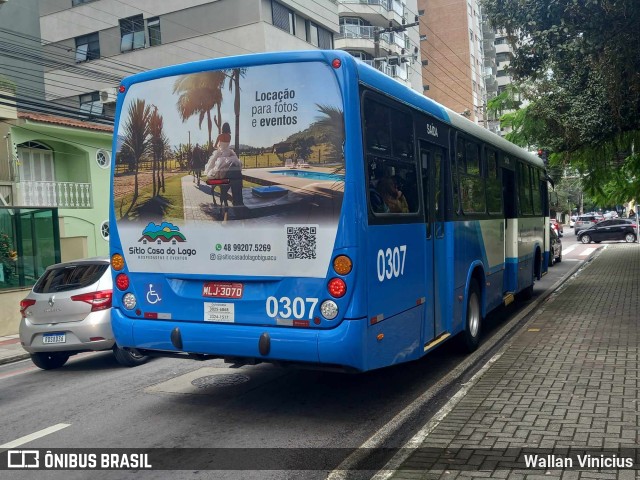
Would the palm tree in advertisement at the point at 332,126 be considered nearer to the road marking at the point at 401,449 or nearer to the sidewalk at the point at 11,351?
the road marking at the point at 401,449

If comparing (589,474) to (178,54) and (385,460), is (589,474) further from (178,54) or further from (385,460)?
(178,54)

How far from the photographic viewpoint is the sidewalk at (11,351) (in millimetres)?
10992

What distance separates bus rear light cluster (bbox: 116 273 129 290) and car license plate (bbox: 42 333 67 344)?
2873mm

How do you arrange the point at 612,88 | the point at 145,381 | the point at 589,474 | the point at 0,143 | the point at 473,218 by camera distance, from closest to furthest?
the point at 589,474 < the point at 145,381 < the point at 473,218 < the point at 612,88 < the point at 0,143

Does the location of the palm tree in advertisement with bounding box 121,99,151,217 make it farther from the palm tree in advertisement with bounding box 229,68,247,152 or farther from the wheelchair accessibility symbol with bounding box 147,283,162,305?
the palm tree in advertisement with bounding box 229,68,247,152

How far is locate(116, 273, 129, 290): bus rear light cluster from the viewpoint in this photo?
6.37 m

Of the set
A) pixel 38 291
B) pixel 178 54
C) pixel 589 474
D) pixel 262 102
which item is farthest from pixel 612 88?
pixel 178 54

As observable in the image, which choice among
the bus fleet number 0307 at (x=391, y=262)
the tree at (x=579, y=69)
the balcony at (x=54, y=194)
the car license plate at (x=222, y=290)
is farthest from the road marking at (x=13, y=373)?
the balcony at (x=54, y=194)

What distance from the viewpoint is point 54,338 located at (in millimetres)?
8797

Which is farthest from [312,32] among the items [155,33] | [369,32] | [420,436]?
[420,436]

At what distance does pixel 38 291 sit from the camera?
9.10 metres

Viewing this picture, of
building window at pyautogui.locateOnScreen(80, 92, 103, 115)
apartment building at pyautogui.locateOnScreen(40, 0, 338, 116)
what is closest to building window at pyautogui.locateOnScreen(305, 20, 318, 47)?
apartment building at pyautogui.locateOnScreen(40, 0, 338, 116)

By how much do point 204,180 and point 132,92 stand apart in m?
1.28

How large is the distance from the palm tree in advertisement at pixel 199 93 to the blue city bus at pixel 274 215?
11 mm
